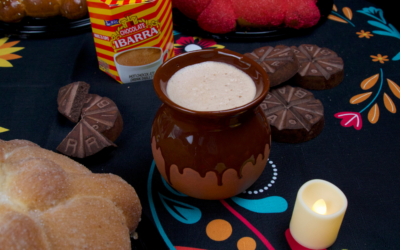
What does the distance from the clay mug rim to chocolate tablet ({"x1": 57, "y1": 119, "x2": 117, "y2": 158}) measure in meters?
0.30

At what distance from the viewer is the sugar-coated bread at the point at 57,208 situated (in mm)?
549

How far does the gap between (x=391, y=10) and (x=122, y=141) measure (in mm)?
1473

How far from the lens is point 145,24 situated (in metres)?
1.13

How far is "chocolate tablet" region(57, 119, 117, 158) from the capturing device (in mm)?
920

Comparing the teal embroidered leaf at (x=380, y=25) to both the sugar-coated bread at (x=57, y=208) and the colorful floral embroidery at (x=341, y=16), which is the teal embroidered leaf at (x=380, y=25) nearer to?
the colorful floral embroidery at (x=341, y=16)

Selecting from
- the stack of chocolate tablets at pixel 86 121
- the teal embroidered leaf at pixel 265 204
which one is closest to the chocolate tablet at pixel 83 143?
the stack of chocolate tablets at pixel 86 121

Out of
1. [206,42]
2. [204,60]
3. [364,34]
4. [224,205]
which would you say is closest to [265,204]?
[224,205]

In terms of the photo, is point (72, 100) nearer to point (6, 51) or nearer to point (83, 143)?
point (83, 143)

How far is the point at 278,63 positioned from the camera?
45.4 inches

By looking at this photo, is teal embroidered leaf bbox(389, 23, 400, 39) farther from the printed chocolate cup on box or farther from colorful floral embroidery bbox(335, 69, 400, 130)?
the printed chocolate cup on box

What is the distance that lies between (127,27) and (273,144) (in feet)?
2.11

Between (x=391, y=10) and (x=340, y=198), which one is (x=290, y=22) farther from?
(x=340, y=198)

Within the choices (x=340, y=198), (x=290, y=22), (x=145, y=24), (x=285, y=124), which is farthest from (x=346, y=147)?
(x=145, y=24)

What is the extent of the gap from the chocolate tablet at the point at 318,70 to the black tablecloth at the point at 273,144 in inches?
1.4
